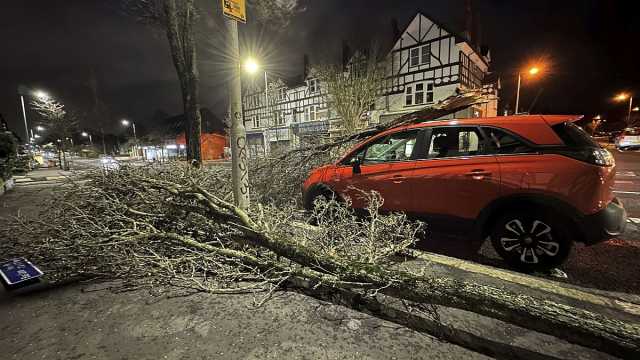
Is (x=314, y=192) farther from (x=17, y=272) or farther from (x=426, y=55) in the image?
(x=426, y=55)

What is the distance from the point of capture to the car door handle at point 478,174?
10.5 ft

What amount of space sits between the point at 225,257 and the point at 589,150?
13.4 feet

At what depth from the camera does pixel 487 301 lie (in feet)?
6.64

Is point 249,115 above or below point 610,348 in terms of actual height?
above

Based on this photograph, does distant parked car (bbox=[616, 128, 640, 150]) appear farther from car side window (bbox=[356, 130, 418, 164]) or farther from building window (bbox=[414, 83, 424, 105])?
car side window (bbox=[356, 130, 418, 164])

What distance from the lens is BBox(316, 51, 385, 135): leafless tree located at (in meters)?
16.4

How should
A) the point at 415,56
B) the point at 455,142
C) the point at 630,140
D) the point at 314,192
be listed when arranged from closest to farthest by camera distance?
1. the point at 455,142
2. the point at 314,192
3. the point at 630,140
4. the point at 415,56

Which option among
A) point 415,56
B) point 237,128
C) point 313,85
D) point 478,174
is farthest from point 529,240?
point 313,85

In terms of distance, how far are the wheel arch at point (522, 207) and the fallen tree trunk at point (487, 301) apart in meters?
1.31

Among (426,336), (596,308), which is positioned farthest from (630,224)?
(426,336)

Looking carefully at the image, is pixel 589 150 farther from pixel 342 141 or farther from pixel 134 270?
pixel 134 270

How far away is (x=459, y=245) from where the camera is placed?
12.9 feet

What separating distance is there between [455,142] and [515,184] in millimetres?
897

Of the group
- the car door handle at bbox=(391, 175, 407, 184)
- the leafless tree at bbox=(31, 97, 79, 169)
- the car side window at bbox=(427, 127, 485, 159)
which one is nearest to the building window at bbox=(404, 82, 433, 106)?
the car side window at bbox=(427, 127, 485, 159)
